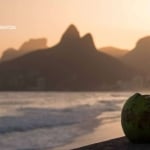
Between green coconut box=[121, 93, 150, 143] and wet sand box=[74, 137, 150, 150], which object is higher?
green coconut box=[121, 93, 150, 143]

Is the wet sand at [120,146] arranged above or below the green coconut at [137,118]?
below

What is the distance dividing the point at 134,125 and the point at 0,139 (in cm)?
1102

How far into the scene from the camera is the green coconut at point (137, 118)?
1045 centimetres

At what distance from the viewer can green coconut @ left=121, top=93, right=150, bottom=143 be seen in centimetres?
1045

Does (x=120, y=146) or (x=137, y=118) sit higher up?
(x=137, y=118)

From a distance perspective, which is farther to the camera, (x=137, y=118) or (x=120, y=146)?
(x=120, y=146)

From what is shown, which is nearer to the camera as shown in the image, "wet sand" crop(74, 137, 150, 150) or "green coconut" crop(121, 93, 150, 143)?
"wet sand" crop(74, 137, 150, 150)

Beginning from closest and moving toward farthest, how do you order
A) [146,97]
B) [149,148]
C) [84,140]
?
[149,148]
[146,97]
[84,140]

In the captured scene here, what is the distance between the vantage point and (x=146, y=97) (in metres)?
10.8

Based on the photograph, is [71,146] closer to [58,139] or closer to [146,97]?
[58,139]

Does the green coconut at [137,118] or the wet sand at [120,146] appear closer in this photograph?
the wet sand at [120,146]

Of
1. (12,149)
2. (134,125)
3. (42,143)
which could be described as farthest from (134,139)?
(42,143)

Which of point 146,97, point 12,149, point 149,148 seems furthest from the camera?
point 12,149

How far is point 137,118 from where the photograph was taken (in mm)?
10500
